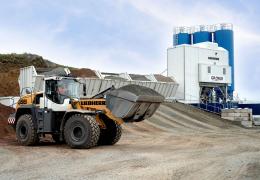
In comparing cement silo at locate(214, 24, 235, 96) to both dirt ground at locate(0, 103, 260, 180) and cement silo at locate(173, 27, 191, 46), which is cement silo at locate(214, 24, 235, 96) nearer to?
cement silo at locate(173, 27, 191, 46)

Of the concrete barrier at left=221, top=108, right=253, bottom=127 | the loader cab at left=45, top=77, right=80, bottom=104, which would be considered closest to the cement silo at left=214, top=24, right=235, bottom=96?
the concrete barrier at left=221, top=108, right=253, bottom=127

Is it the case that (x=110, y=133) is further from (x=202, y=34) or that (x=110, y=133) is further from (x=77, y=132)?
(x=202, y=34)

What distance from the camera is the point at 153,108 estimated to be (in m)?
13.9

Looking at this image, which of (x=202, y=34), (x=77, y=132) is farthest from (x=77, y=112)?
(x=202, y=34)

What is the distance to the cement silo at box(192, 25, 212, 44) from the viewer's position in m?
45.0

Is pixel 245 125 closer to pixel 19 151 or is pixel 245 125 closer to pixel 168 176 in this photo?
pixel 19 151

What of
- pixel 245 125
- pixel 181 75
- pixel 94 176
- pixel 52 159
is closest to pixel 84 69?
pixel 181 75

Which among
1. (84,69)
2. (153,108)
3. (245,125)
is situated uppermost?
(84,69)

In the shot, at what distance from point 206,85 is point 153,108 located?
23.9m

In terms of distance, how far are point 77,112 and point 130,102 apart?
1.99 metres

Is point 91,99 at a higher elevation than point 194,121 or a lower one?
higher

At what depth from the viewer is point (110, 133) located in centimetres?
1527

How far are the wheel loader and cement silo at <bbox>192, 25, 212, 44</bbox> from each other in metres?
31.2

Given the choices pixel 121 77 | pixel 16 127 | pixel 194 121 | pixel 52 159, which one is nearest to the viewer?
pixel 52 159
